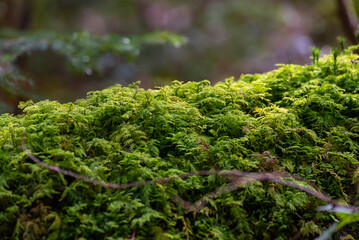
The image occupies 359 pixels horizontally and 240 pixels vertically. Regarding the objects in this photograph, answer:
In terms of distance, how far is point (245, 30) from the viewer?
982 centimetres

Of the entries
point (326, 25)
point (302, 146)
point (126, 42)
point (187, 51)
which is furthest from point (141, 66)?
point (302, 146)

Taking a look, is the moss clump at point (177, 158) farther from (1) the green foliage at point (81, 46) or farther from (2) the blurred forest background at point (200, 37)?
(2) the blurred forest background at point (200, 37)

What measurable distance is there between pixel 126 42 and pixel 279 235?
343 centimetres

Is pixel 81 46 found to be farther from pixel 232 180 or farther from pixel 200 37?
pixel 200 37

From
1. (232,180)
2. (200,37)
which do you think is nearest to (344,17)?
(232,180)

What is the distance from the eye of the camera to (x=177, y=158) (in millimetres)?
1531

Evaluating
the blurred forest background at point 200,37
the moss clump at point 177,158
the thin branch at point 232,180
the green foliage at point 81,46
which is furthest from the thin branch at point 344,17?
the thin branch at point 232,180

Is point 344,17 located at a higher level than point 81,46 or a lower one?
higher

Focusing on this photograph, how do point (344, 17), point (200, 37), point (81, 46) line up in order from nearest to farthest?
1. point (81, 46)
2. point (344, 17)
3. point (200, 37)

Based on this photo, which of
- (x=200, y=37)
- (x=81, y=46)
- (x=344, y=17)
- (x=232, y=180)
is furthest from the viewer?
(x=200, y=37)

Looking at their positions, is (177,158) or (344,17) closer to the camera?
(177,158)

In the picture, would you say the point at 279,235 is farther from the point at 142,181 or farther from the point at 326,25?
the point at 326,25

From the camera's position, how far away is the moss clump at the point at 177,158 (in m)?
1.24

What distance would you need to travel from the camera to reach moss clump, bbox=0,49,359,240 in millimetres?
1242
